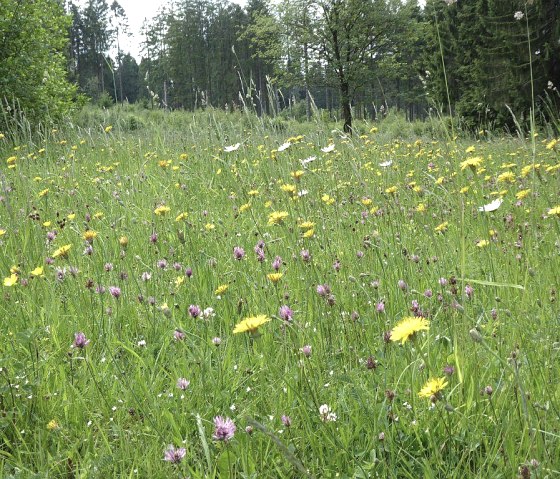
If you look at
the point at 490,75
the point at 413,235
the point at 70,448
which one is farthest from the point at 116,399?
the point at 490,75

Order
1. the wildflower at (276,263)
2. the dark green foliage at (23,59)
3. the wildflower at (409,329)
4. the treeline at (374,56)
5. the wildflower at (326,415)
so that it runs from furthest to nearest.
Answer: the dark green foliage at (23,59), the treeline at (374,56), the wildflower at (276,263), the wildflower at (326,415), the wildflower at (409,329)

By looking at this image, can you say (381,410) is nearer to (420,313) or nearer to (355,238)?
(420,313)

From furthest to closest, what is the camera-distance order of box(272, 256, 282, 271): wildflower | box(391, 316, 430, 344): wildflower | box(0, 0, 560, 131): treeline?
box(0, 0, 560, 131): treeline → box(272, 256, 282, 271): wildflower → box(391, 316, 430, 344): wildflower

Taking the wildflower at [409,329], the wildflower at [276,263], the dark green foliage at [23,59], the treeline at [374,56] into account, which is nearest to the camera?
the wildflower at [409,329]

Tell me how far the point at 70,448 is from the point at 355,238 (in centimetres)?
153

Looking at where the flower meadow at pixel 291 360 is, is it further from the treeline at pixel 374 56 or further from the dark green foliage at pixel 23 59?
the dark green foliage at pixel 23 59

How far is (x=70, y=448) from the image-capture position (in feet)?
3.72

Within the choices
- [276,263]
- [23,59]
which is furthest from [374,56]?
[276,263]

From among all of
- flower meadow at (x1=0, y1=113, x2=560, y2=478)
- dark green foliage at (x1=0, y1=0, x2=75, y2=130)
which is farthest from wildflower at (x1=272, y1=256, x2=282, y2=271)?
dark green foliage at (x1=0, y1=0, x2=75, y2=130)

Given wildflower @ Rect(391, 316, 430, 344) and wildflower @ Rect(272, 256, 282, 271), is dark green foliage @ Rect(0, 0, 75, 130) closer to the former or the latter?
wildflower @ Rect(272, 256, 282, 271)

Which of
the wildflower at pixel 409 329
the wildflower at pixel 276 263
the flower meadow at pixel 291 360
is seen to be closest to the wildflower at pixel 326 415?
the flower meadow at pixel 291 360

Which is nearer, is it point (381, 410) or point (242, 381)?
point (381, 410)

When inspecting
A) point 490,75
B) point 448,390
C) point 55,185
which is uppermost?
point 490,75

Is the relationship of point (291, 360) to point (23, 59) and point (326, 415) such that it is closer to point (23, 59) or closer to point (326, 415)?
point (326, 415)
